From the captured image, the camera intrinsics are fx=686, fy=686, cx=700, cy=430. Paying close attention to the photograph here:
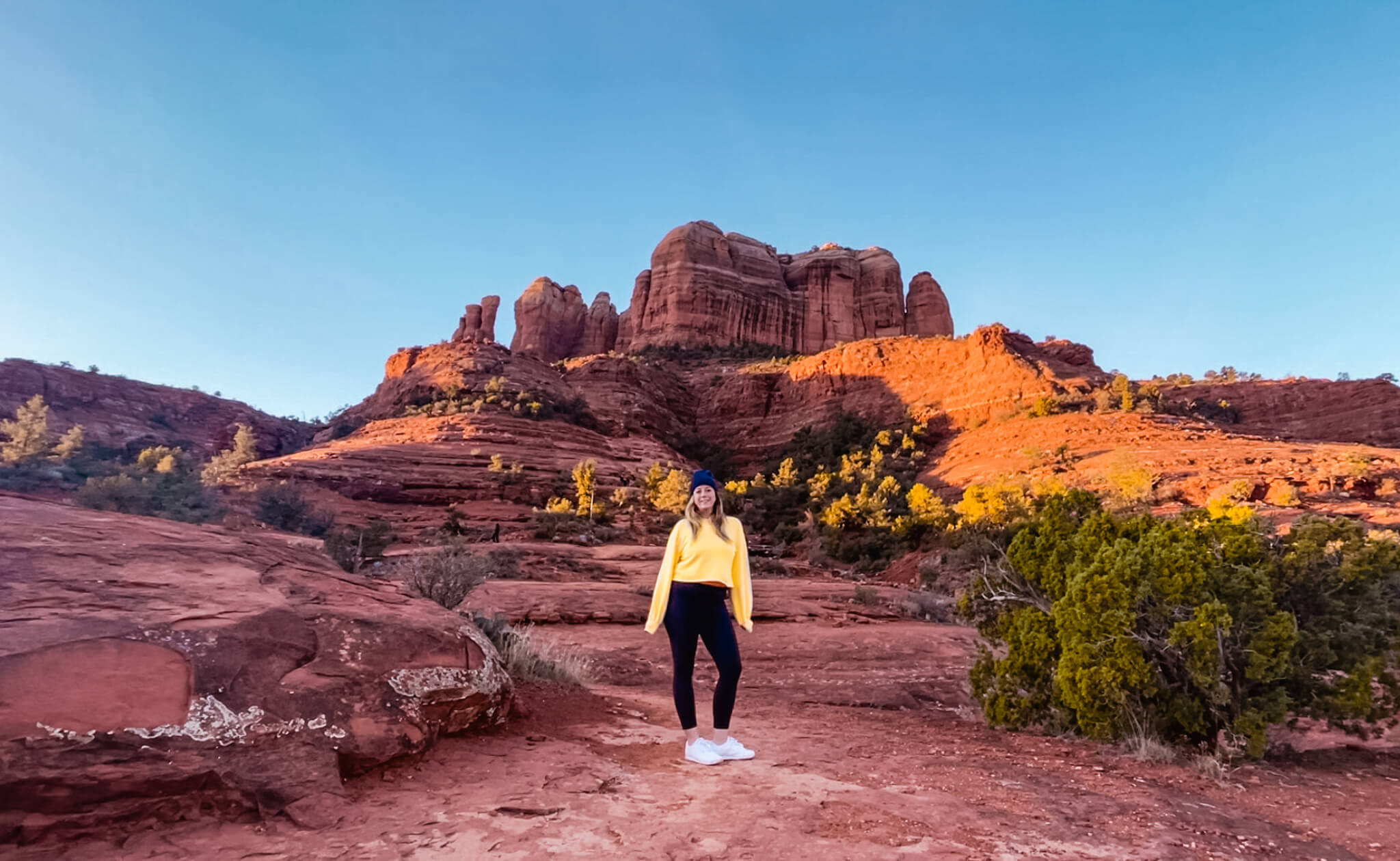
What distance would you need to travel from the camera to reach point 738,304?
241ft

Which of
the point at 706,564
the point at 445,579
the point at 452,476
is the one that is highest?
the point at 706,564

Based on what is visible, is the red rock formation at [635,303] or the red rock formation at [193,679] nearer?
the red rock formation at [193,679]

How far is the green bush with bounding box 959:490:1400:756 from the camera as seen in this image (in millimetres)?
4336

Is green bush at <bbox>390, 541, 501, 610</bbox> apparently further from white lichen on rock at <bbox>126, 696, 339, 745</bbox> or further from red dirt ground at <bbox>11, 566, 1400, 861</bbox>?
white lichen on rock at <bbox>126, 696, 339, 745</bbox>

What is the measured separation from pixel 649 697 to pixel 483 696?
105 inches

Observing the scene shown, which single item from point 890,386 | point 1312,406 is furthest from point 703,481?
point 1312,406

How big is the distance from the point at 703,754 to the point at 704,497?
1.47 m

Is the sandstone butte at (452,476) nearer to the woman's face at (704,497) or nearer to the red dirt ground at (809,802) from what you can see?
the red dirt ground at (809,802)

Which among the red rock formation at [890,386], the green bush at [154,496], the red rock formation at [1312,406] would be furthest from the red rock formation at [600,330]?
the red rock formation at [1312,406]

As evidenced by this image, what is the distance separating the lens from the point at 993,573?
6.12 metres

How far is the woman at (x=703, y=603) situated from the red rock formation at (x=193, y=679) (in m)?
1.24

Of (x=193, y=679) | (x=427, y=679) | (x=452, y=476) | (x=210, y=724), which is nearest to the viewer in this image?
(x=210, y=724)

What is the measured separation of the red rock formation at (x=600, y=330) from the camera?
81062mm

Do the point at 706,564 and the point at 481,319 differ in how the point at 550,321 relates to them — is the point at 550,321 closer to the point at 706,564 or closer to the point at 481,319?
the point at 481,319
